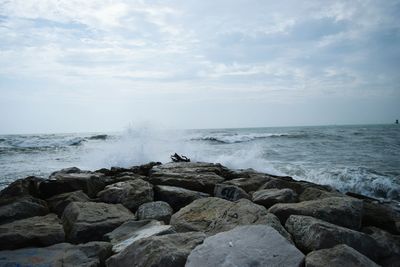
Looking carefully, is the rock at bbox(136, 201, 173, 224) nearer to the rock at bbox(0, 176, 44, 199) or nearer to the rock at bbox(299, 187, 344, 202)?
the rock at bbox(299, 187, 344, 202)

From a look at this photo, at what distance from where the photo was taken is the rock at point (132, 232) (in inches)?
117

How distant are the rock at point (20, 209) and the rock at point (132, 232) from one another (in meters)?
1.31

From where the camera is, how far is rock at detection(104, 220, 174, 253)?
297 centimetres

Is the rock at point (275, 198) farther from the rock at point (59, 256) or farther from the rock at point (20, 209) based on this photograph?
the rock at point (20, 209)

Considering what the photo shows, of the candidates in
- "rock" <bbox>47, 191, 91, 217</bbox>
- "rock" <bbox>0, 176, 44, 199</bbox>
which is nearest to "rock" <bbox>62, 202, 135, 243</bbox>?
"rock" <bbox>47, 191, 91, 217</bbox>

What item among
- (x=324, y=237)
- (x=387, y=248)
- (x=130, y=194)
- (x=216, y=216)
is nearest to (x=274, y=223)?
(x=324, y=237)

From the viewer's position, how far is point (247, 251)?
237 centimetres

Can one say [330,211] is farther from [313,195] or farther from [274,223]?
[313,195]

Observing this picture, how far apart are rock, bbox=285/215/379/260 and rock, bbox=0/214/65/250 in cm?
223

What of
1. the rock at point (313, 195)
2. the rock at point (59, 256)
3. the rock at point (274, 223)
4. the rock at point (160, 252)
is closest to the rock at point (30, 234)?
the rock at point (59, 256)

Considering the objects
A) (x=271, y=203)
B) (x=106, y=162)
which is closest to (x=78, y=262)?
(x=271, y=203)

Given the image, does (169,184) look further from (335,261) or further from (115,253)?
(335,261)

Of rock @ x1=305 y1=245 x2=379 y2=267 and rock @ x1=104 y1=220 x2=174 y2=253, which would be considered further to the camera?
rock @ x1=104 y1=220 x2=174 y2=253

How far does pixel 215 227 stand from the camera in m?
3.12
